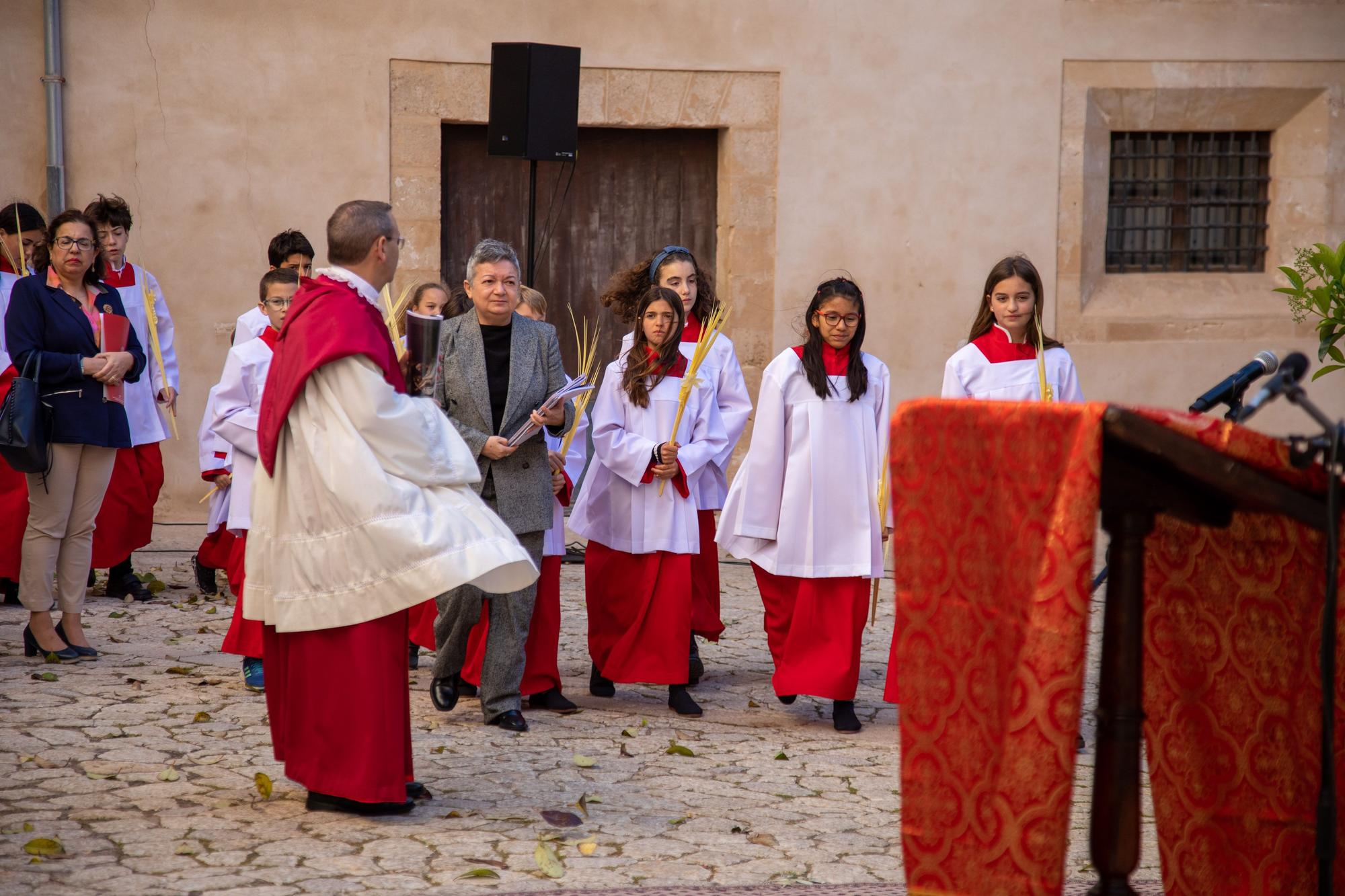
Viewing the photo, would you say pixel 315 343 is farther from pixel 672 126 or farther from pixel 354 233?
pixel 672 126

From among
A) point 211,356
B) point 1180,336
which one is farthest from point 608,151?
point 1180,336

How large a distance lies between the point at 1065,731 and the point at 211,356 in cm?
897

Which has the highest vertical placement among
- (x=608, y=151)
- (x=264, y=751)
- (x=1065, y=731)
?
(x=608, y=151)

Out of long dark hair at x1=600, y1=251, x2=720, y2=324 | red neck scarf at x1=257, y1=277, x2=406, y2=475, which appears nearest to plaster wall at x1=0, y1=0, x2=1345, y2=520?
long dark hair at x1=600, y1=251, x2=720, y2=324

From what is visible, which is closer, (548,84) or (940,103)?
(548,84)

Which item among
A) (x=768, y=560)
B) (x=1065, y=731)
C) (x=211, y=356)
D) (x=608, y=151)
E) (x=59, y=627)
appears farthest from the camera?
(x=608, y=151)

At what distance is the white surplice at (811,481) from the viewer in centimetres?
570

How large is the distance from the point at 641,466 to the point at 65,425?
8.08 feet

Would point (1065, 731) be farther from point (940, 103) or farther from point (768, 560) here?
point (940, 103)

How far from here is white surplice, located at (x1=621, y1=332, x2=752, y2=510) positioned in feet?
20.5

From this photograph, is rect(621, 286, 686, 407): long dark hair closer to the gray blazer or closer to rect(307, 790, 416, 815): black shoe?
the gray blazer

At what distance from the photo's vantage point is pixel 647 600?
19.3 ft

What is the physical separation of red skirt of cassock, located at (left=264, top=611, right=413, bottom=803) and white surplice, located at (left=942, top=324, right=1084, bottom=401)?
251cm

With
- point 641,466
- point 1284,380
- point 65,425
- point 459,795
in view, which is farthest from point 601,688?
point 1284,380
